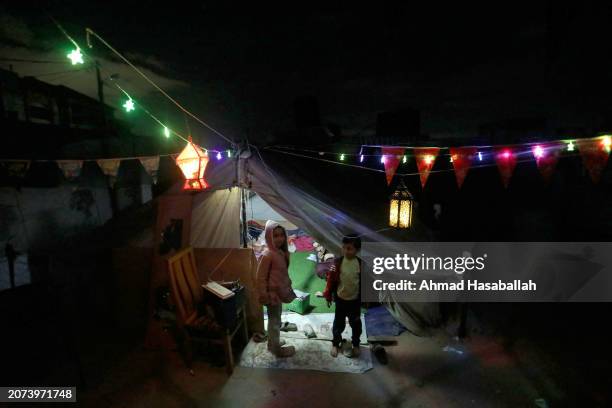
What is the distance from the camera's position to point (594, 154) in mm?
3977

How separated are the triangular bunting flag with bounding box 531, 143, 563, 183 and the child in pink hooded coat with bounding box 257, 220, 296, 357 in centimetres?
430

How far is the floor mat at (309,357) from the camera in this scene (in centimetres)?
494

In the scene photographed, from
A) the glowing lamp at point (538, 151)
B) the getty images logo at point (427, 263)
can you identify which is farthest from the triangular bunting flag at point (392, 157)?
the glowing lamp at point (538, 151)

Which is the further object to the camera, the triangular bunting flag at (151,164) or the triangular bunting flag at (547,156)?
the triangular bunting flag at (151,164)

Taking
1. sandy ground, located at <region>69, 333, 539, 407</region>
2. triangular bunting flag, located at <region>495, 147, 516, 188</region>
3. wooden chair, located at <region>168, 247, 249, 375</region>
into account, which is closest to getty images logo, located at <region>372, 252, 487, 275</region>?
→ sandy ground, located at <region>69, 333, 539, 407</region>

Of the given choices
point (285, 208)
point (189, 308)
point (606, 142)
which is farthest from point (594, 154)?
point (189, 308)

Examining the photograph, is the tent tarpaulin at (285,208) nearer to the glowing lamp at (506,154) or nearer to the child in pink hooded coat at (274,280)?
the child in pink hooded coat at (274,280)

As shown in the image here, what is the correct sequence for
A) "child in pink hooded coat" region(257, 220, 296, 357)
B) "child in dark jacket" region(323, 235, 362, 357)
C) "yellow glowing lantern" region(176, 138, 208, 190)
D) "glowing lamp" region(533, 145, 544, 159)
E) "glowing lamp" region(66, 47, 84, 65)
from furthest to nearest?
"child in dark jacket" region(323, 235, 362, 357) < "child in pink hooded coat" region(257, 220, 296, 357) < "yellow glowing lantern" region(176, 138, 208, 190) < "glowing lamp" region(533, 145, 544, 159) < "glowing lamp" region(66, 47, 84, 65)

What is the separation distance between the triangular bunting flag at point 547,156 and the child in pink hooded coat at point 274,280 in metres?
4.30

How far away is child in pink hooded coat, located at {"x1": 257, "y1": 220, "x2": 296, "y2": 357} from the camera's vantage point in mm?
4891

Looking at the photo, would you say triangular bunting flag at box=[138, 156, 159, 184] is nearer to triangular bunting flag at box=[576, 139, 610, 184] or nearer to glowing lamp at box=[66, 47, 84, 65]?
glowing lamp at box=[66, 47, 84, 65]

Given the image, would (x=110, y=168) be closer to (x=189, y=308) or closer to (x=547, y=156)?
(x=189, y=308)

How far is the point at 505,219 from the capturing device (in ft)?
31.6

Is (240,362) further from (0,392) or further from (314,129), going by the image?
(314,129)
